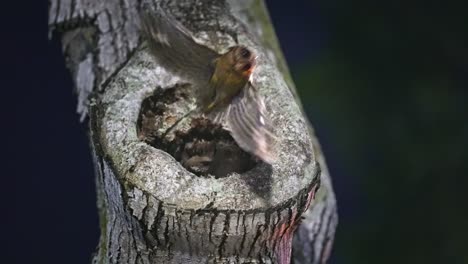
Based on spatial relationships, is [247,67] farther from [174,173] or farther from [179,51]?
[174,173]

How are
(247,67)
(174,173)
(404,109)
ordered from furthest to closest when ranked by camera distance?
(404,109) < (247,67) < (174,173)

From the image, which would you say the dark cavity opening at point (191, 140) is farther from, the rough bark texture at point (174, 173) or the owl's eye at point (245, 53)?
the owl's eye at point (245, 53)

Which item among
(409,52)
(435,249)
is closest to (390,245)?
(435,249)

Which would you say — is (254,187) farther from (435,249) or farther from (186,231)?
(435,249)

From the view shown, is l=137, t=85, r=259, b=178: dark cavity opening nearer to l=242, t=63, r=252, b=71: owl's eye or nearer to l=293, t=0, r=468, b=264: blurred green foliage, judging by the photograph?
l=242, t=63, r=252, b=71: owl's eye

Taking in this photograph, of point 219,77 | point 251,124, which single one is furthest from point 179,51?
point 251,124

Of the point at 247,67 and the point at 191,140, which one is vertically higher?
the point at 247,67
